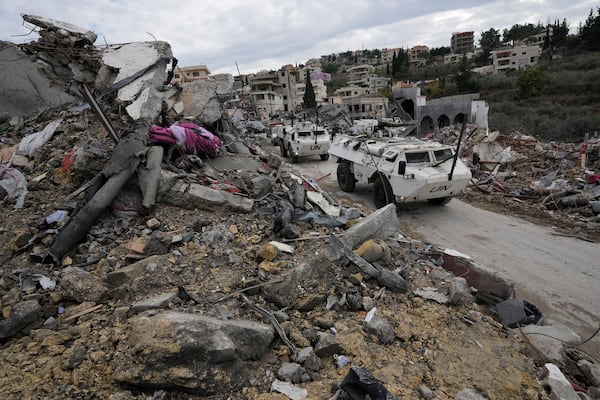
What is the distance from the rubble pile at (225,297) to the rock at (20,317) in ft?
0.04

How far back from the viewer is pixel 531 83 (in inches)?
1347

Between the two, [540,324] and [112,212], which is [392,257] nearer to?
[540,324]

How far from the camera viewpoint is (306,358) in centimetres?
285

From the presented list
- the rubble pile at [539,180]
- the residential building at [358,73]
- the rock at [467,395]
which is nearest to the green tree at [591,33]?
the residential building at [358,73]

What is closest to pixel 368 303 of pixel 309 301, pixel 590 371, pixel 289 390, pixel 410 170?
pixel 309 301

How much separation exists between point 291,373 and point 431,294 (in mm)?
2107

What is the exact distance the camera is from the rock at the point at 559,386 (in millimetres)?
2684

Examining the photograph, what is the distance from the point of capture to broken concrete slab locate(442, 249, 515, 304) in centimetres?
427

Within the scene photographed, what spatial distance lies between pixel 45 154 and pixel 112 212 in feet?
11.0

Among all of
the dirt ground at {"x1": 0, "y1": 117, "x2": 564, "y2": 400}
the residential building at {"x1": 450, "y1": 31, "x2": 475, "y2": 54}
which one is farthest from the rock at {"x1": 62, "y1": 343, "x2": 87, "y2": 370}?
the residential building at {"x1": 450, "y1": 31, "x2": 475, "y2": 54}

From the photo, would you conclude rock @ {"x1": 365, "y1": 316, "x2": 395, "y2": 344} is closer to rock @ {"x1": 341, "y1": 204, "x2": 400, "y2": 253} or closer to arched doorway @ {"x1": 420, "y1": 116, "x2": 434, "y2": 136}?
rock @ {"x1": 341, "y1": 204, "x2": 400, "y2": 253}

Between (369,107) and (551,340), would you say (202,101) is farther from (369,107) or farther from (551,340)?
(369,107)

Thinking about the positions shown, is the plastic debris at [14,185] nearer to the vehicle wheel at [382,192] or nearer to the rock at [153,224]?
the rock at [153,224]

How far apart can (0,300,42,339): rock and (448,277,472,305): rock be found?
4269 mm
